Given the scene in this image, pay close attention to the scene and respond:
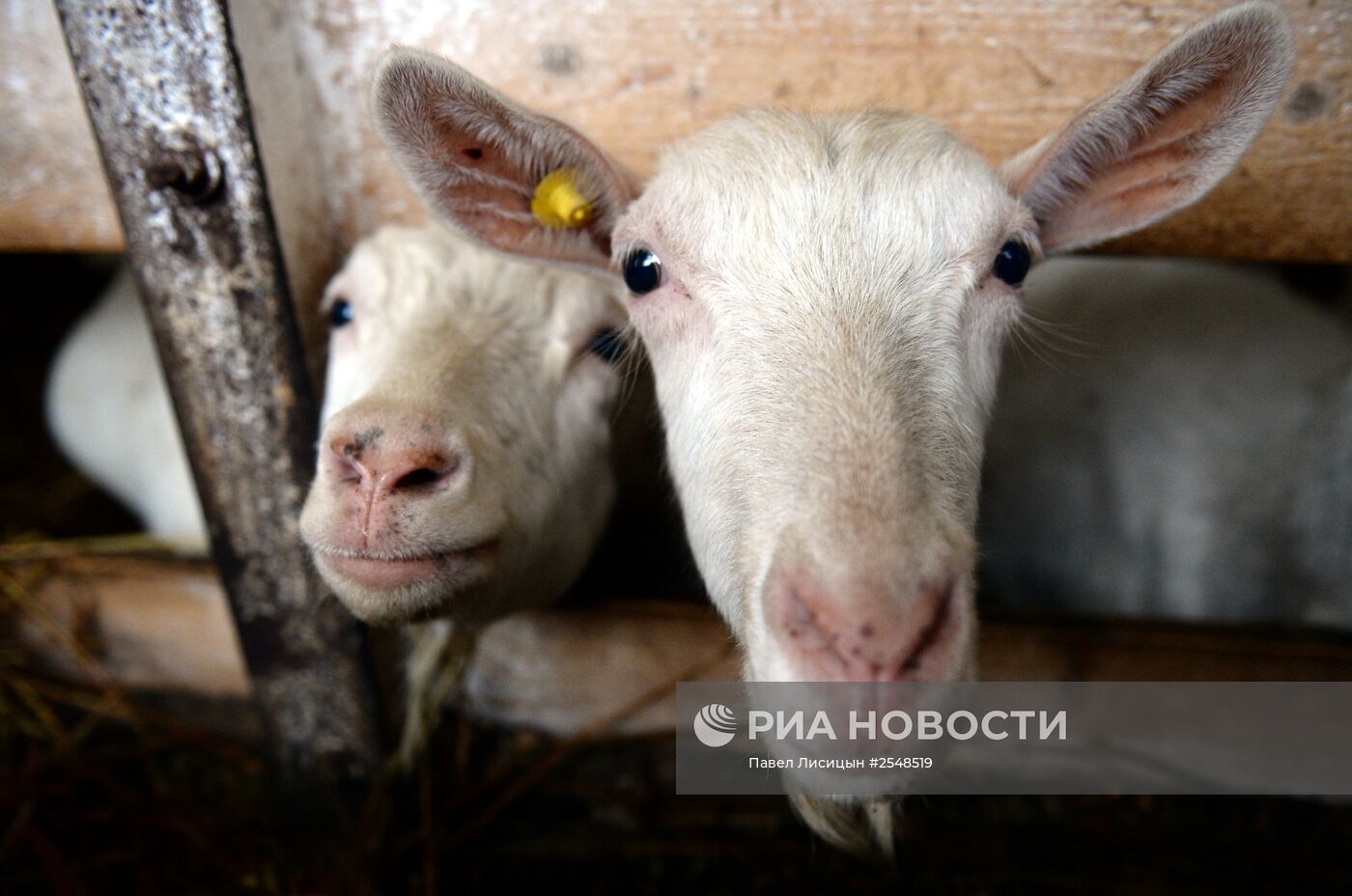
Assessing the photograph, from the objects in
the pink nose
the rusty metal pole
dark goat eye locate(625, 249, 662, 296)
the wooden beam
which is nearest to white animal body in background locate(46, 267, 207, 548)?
the wooden beam

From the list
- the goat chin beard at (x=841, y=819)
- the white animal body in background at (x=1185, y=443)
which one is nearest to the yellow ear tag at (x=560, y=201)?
the goat chin beard at (x=841, y=819)

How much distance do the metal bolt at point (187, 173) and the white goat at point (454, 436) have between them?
40cm

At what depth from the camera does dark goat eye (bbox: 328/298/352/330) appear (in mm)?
2252

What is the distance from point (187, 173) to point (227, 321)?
0.32 meters

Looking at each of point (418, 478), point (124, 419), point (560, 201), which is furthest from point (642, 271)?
point (124, 419)

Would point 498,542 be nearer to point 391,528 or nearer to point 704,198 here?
point 391,528

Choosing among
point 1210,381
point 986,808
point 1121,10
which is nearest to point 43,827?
point 986,808

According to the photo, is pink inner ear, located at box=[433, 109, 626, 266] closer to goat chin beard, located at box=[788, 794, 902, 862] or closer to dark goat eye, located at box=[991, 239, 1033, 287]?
dark goat eye, located at box=[991, 239, 1033, 287]

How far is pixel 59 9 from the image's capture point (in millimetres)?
1771

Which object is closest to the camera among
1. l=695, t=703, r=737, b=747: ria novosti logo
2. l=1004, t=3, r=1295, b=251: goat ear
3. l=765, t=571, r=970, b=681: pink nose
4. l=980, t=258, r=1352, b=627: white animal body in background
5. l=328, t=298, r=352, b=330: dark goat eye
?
l=765, t=571, r=970, b=681: pink nose

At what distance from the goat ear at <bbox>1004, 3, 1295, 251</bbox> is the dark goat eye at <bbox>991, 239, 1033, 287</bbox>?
0.48ft

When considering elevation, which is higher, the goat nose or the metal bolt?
the metal bolt

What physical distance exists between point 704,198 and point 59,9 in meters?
1.35

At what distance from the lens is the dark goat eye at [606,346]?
2.34 m
